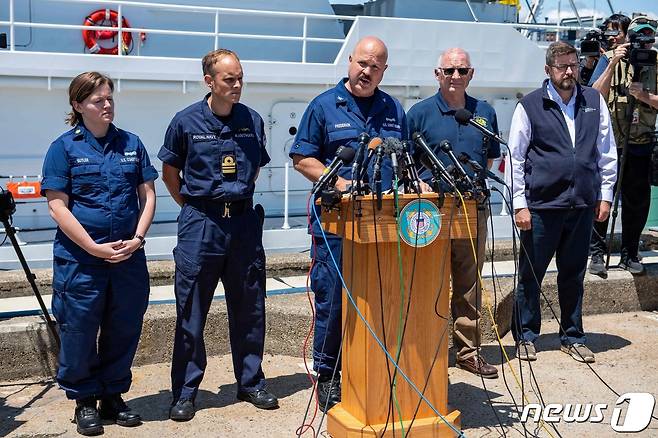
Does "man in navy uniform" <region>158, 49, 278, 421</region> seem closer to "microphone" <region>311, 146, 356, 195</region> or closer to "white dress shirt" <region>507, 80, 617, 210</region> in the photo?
"microphone" <region>311, 146, 356, 195</region>

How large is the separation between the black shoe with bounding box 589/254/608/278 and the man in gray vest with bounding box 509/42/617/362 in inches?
48.7

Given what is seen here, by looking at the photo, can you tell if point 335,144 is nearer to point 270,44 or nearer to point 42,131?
point 42,131

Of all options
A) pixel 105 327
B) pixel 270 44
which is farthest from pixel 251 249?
pixel 270 44

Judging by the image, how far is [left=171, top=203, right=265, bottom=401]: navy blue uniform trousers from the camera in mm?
4324

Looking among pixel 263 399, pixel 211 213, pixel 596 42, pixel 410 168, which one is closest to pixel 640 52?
pixel 596 42

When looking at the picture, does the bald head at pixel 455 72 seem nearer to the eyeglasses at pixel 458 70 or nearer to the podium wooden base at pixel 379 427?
the eyeglasses at pixel 458 70

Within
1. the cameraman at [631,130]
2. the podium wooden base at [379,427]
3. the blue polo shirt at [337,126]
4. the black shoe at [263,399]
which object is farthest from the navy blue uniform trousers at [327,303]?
the cameraman at [631,130]

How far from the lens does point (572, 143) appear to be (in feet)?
17.1

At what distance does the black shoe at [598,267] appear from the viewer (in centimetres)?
659

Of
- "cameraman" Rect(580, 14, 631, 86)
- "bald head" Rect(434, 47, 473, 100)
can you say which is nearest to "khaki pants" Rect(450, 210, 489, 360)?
"bald head" Rect(434, 47, 473, 100)

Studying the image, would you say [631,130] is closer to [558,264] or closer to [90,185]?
[558,264]

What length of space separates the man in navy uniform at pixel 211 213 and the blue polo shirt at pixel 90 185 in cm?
32

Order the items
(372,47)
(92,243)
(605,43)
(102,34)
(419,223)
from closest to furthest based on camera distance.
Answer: (419,223) < (92,243) < (372,47) < (605,43) < (102,34)

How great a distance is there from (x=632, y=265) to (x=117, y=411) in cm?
438
